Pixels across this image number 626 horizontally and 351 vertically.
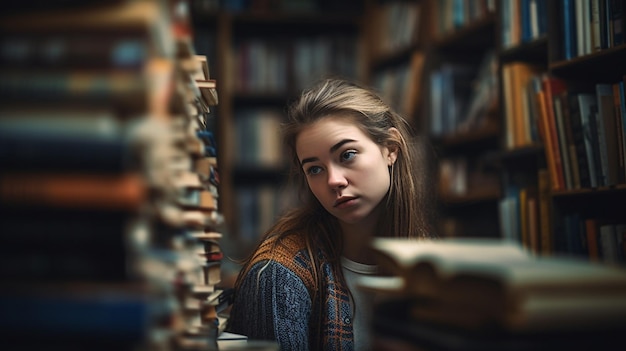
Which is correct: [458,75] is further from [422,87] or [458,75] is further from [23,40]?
[23,40]

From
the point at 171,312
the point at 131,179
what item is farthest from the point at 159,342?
the point at 131,179

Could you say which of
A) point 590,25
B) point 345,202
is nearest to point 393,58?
point 590,25

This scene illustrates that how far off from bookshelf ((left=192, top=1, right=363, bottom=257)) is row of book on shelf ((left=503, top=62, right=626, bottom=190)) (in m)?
1.54

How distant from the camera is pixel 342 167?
1497mm

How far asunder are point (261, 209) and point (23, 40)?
2796mm

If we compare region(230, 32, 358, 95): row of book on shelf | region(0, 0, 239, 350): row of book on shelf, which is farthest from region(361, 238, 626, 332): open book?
region(230, 32, 358, 95): row of book on shelf

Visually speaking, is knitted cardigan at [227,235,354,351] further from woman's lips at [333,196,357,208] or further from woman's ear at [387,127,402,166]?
woman's ear at [387,127,402,166]

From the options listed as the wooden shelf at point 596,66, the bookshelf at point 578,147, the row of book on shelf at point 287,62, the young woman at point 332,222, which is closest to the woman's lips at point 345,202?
the young woman at point 332,222

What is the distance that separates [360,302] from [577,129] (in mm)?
847

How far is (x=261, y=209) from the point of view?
3.38 meters

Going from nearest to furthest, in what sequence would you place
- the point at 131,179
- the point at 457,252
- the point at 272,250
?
the point at 131,179 < the point at 457,252 < the point at 272,250

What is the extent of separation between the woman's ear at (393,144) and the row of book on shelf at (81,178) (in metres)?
1.10

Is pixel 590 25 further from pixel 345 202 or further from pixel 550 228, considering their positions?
pixel 345 202

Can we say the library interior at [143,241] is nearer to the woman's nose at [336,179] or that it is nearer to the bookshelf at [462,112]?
the woman's nose at [336,179]
